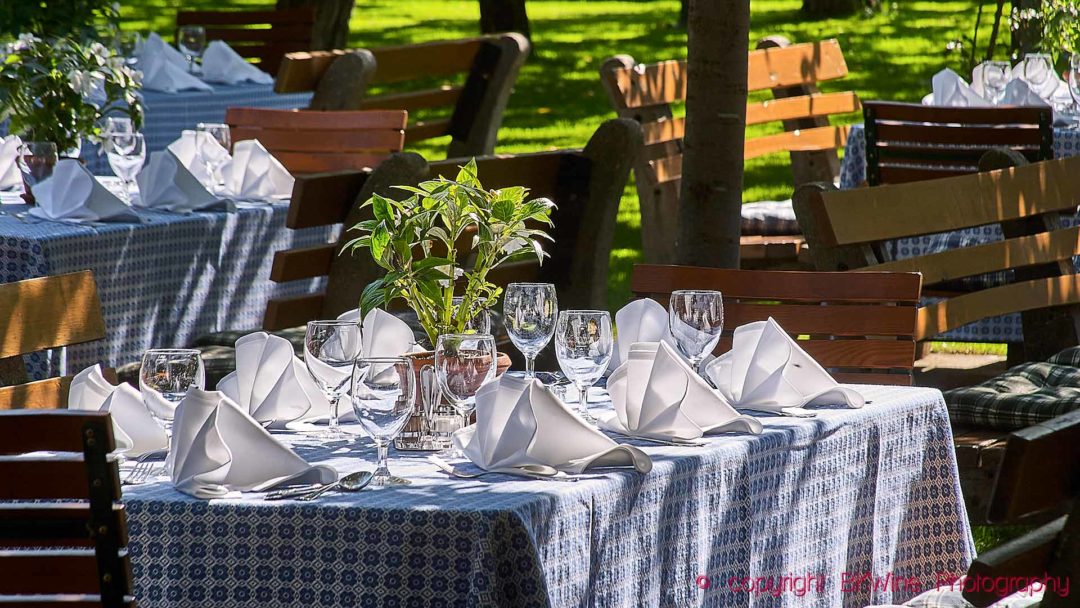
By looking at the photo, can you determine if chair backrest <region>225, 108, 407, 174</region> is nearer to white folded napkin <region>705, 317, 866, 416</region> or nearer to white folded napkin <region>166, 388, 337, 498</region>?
white folded napkin <region>705, 317, 866, 416</region>

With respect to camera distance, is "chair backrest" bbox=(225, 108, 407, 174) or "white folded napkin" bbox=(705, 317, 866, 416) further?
"chair backrest" bbox=(225, 108, 407, 174)

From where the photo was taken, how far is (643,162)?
300 inches

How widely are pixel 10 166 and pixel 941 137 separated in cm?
368

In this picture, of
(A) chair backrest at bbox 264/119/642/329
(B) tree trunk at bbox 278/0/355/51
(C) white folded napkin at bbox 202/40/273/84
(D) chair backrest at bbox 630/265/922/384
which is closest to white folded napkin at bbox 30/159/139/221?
(A) chair backrest at bbox 264/119/642/329

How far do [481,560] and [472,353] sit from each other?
1.88 ft

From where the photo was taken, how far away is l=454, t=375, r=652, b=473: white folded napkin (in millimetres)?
2689

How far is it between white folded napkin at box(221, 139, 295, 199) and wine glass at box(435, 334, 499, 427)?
10.9 feet

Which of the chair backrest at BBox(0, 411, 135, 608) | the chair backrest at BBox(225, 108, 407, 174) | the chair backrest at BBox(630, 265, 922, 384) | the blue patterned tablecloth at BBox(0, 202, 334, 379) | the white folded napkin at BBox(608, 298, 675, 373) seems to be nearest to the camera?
the chair backrest at BBox(0, 411, 135, 608)

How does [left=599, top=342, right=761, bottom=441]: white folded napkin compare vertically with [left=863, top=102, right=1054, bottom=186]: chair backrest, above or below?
below

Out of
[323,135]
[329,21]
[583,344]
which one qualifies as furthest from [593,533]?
[329,21]

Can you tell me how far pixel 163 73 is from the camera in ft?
29.6

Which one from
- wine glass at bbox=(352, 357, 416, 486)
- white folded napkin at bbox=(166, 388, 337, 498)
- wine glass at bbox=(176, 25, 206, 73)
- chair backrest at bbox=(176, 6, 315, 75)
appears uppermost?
chair backrest at bbox=(176, 6, 315, 75)

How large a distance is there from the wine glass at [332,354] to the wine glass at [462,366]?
0.17 meters

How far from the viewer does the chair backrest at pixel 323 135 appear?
6953 mm
